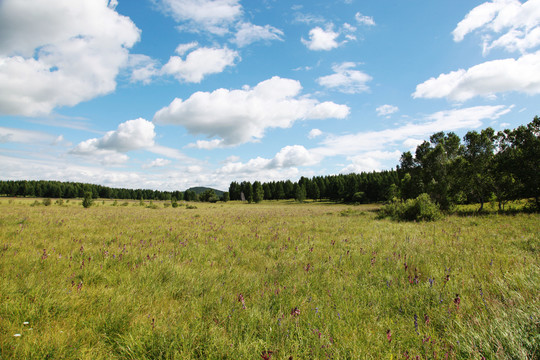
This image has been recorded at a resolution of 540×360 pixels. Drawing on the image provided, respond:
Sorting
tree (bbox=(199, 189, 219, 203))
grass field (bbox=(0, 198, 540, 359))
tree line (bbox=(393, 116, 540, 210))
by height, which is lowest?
tree (bbox=(199, 189, 219, 203))

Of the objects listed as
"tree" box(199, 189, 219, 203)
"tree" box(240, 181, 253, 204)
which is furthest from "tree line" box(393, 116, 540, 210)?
"tree" box(199, 189, 219, 203)

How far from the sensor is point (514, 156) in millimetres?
19953

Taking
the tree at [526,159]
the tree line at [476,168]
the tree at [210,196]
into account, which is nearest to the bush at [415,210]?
the tree line at [476,168]

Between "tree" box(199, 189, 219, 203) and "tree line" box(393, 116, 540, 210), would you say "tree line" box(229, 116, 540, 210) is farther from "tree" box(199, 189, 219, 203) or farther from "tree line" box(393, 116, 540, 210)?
"tree" box(199, 189, 219, 203)

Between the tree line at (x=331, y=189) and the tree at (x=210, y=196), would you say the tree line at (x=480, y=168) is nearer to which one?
the tree line at (x=331, y=189)

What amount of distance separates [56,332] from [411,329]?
4229 millimetres

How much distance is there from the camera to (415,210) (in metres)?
16.7

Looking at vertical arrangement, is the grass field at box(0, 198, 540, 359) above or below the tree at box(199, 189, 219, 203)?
above

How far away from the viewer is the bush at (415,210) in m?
15.6

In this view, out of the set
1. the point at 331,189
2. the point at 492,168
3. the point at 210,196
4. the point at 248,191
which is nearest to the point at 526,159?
the point at 492,168

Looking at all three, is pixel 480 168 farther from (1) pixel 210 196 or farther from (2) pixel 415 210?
(1) pixel 210 196

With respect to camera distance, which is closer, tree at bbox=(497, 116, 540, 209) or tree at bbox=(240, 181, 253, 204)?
tree at bbox=(497, 116, 540, 209)

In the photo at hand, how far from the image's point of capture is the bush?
1560 cm

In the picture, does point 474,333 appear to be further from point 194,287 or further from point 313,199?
point 313,199
